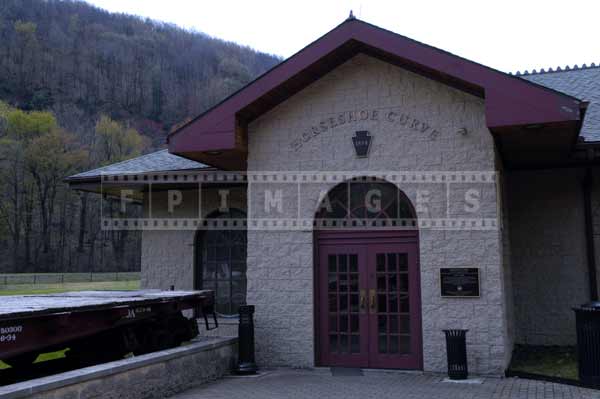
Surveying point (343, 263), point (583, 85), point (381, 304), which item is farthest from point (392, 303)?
point (583, 85)

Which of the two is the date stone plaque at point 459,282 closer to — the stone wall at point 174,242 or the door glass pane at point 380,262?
the door glass pane at point 380,262

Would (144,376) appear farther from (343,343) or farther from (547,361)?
(547,361)

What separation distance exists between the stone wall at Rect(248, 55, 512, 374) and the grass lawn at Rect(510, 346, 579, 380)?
46cm

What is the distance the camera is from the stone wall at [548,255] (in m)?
12.3

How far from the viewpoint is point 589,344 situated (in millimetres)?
8812

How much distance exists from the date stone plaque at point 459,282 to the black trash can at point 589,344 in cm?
157

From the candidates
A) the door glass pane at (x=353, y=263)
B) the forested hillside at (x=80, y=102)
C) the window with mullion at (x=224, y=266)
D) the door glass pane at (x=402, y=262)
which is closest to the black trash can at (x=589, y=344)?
the door glass pane at (x=402, y=262)

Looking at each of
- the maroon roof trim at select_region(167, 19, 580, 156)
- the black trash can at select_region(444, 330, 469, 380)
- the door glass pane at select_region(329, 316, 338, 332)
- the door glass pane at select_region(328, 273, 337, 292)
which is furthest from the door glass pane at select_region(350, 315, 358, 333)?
the maroon roof trim at select_region(167, 19, 580, 156)

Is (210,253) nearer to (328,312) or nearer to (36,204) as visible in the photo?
(328,312)

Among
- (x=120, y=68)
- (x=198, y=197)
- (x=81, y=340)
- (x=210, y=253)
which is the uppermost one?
(x=120, y=68)

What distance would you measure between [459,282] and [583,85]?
7.42 m

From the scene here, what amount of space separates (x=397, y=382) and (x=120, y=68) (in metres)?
113

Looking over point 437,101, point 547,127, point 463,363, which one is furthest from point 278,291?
point 547,127

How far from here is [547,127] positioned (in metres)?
9.41
